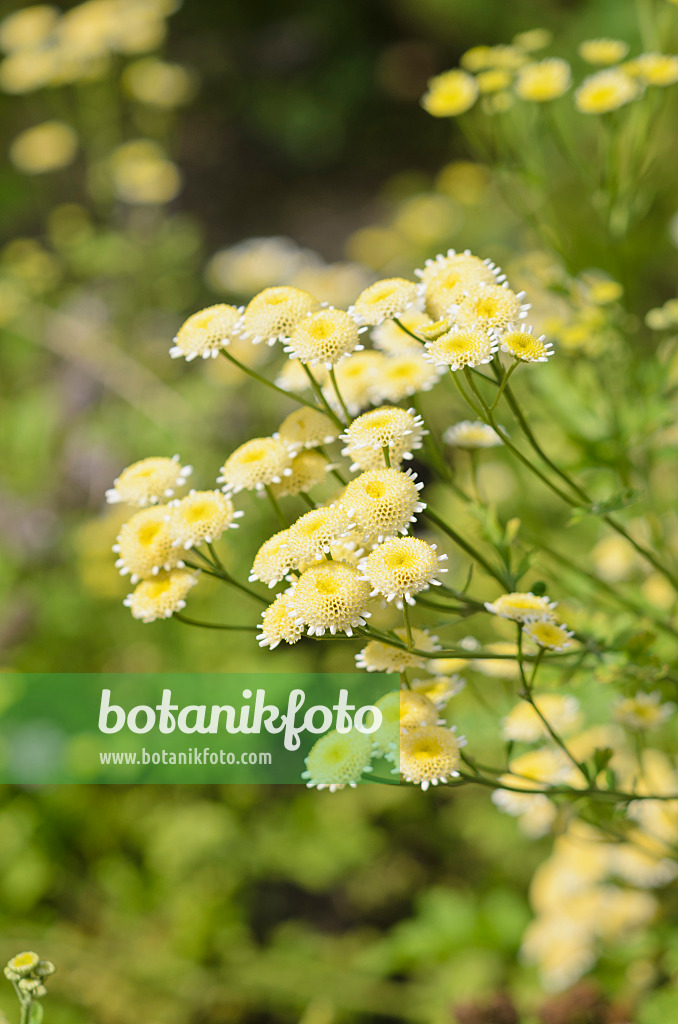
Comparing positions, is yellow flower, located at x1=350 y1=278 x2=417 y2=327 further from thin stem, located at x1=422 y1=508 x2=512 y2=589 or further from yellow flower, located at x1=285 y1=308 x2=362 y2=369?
thin stem, located at x1=422 y1=508 x2=512 y2=589

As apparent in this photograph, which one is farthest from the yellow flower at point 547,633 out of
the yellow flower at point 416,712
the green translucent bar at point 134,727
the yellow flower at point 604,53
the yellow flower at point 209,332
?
the yellow flower at point 604,53

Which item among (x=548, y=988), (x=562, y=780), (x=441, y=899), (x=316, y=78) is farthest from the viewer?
(x=316, y=78)

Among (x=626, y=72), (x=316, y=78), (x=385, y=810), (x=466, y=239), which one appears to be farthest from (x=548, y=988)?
(x=316, y=78)

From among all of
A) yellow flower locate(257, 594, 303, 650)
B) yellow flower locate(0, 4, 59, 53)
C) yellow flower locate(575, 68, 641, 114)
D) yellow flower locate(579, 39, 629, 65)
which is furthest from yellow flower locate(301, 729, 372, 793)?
yellow flower locate(0, 4, 59, 53)

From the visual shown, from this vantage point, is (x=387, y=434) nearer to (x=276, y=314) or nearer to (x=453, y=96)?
(x=276, y=314)

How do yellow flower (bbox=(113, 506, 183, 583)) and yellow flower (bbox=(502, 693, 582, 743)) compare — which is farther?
yellow flower (bbox=(502, 693, 582, 743))

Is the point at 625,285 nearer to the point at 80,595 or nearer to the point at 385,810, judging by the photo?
the point at 385,810

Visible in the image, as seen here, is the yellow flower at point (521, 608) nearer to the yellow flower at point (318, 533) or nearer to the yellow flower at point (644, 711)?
the yellow flower at point (318, 533)
